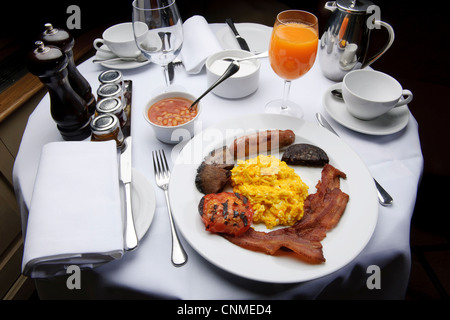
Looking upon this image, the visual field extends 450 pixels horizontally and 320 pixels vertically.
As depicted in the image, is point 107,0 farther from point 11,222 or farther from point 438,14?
point 438,14

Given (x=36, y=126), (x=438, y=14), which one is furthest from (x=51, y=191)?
(x=438, y=14)

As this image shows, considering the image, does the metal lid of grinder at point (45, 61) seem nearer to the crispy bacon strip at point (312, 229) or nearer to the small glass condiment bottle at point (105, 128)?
the small glass condiment bottle at point (105, 128)

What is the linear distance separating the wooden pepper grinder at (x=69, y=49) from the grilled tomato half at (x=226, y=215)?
0.78m

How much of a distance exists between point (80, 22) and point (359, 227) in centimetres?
269

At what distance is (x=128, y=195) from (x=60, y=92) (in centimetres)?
50

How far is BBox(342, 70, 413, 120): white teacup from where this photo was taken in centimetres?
113

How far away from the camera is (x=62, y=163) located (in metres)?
0.91

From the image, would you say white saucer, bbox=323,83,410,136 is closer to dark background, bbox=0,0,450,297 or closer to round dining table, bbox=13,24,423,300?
round dining table, bbox=13,24,423,300

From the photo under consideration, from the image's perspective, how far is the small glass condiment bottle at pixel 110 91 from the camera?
1193mm

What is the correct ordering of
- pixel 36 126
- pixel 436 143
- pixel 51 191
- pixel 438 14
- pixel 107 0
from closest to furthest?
pixel 51 191, pixel 36 126, pixel 436 143, pixel 438 14, pixel 107 0

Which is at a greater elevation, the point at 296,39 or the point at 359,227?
the point at 296,39

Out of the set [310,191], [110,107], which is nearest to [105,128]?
[110,107]

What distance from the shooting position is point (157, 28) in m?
1.24

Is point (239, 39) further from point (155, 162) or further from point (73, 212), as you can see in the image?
point (73, 212)
